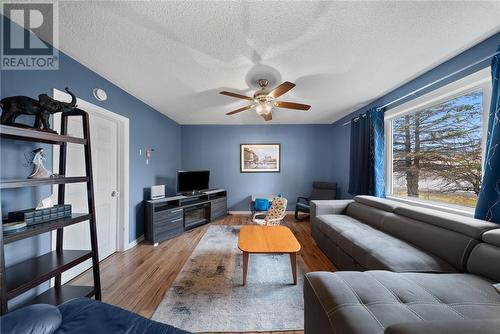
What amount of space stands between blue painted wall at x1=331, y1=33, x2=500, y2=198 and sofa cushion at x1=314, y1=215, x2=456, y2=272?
1927mm

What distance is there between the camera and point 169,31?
5.35 feet

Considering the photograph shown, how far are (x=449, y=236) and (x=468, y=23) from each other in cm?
183

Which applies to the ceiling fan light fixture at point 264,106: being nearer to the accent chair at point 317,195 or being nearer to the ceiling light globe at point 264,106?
the ceiling light globe at point 264,106

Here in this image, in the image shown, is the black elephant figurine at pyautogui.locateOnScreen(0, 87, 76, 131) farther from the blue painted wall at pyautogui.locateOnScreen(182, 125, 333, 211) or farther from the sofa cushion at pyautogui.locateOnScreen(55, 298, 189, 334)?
the blue painted wall at pyautogui.locateOnScreen(182, 125, 333, 211)

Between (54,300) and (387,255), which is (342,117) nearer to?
(387,255)

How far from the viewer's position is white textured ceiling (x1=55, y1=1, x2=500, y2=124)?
1430 mm

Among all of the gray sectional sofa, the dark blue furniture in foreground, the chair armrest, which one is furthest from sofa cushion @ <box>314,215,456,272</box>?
the chair armrest

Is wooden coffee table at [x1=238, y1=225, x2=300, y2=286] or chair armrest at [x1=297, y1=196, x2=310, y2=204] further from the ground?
chair armrest at [x1=297, y1=196, x2=310, y2=204]

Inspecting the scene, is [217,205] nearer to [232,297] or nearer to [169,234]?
[169,234]

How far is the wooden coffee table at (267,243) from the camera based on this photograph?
2.03 metres

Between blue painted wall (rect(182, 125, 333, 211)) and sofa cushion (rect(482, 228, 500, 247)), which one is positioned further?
blue painted wall (rect(182, 125, 333, 211))

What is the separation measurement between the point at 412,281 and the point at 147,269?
2.71 m

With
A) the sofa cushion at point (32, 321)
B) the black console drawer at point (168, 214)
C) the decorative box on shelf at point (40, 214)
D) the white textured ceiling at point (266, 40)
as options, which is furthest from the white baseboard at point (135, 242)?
the white textured ceiling at point (266, 40)

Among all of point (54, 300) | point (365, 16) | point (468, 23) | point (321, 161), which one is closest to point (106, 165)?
point (54, 300)
